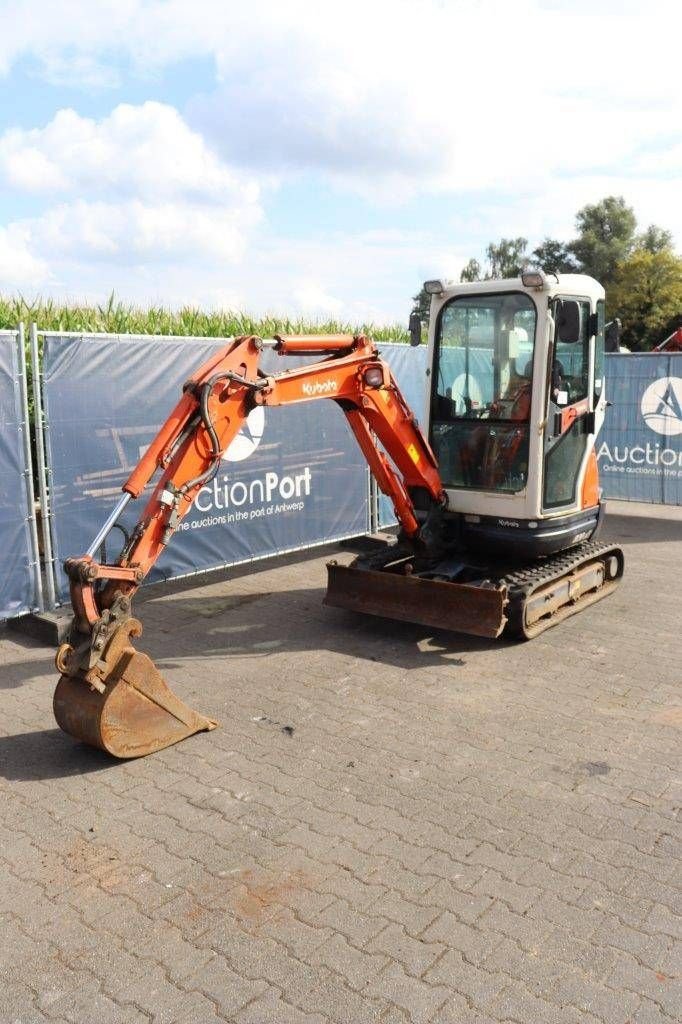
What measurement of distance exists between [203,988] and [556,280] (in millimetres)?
5947

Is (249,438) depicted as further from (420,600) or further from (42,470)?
(420,600)

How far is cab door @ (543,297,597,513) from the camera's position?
757cm

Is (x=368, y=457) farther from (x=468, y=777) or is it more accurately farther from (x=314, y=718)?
(x=468, y=777)

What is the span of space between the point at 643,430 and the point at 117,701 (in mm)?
9810

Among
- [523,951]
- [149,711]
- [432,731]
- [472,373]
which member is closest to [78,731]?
[149,711]

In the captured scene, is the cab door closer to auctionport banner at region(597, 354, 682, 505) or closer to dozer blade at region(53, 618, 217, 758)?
dozer blade at region(53, 618, 217, 758)

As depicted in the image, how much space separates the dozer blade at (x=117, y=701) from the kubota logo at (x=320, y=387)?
2306 millimetres

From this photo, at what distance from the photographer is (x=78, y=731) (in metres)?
5.37

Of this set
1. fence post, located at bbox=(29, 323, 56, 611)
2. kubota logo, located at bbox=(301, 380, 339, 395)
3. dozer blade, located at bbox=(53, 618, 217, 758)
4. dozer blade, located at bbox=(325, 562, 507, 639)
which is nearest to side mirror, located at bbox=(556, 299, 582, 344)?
kubota logo, located at bbox=(301, 380, 339, 395)

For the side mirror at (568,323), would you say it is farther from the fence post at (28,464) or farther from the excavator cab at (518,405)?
the fence post at (28,464)

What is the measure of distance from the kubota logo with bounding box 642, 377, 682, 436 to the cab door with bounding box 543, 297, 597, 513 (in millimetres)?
5066

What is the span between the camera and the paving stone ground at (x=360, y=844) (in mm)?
3477

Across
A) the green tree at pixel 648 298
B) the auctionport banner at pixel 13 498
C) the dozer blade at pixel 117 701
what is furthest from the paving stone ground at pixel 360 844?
the green tree at pixel 648 298

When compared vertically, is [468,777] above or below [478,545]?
below
